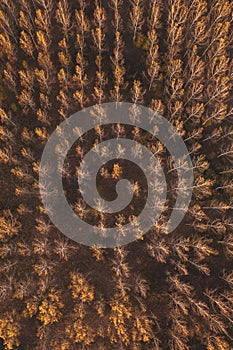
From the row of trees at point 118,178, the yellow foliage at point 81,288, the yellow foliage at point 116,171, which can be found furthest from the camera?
the yellow foliage at point 116,171

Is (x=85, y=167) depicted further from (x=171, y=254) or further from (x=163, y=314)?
(x=163, y=314)

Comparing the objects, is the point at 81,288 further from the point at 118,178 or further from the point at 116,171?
the point at 116,171

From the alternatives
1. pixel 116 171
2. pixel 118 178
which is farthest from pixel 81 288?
pixel 116 171

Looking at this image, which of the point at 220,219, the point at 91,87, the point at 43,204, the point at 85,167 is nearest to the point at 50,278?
the point at 43,204

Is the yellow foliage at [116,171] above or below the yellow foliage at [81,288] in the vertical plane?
above

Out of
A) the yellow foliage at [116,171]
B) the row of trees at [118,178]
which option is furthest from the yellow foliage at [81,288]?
the yellow foliage at [116,171]

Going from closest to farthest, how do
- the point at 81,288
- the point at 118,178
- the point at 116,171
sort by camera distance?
the point at 81,288
the point at 116,171
the point at 118,178

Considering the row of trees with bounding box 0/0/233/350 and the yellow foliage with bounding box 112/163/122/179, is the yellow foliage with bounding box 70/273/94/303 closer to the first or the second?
the row of trees with bounding box 0/0/233/350

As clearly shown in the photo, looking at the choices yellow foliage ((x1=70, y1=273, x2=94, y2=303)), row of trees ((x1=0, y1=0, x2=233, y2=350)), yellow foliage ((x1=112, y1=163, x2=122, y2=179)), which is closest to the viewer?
yellow foliage ((x1=70, y1=273, x2=94, y2=303))

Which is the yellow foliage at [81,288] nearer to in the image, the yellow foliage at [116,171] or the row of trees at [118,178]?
the row of trees at [118,178]

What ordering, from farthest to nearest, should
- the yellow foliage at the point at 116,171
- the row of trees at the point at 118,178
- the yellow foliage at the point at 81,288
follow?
the yellow foliage at the point at 116,171, the row of trees at the point at 118,178, the yellow foliage at the point at 81,288

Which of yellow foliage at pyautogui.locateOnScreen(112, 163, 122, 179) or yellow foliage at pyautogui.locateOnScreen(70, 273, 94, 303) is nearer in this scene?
yellow foliage at pyautogui.locateOnScreen(70, 273, 94, 303)

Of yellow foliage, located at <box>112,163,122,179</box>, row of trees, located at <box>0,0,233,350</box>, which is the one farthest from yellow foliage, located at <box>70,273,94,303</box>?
yellow foliage, located at <box>112,163,122,179</box>
